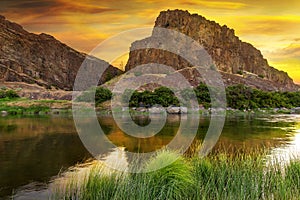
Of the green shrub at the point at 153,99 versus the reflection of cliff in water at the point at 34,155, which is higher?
the green shrub at the point at 153,99

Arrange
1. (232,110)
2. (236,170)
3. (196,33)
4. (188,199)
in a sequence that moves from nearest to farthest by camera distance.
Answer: (188,199)
(236,170)
(232,110)
(196,33)

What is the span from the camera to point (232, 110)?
2972 inches

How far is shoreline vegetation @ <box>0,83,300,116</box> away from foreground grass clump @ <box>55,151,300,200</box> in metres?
58.5

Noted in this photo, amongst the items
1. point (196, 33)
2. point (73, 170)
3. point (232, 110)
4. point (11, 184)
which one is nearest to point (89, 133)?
point (73, 170)

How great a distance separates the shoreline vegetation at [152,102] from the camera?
72.1 metres

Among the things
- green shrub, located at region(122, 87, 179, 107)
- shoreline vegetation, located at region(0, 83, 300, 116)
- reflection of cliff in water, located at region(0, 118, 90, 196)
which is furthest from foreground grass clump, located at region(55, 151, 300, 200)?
green shrub, located at region(122, 87, 179, 107)

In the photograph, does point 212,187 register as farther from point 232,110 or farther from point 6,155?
point 232,110

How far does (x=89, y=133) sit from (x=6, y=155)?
13.4 m

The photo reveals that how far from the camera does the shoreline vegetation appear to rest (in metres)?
72.1

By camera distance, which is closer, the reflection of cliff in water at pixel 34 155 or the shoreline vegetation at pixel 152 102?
the reflection of cliff in water at pixel 34 155

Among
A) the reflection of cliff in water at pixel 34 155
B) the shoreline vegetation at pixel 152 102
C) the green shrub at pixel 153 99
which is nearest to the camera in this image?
the reflection of cliff in water at pixel 34 155

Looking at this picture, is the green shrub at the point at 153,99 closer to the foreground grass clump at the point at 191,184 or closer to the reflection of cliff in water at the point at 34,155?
the reflection of cliff in water at the point at 34,155

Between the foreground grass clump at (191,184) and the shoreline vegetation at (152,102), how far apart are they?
58.5 metres

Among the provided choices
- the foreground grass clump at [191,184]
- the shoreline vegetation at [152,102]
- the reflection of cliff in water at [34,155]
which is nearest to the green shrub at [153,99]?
the shoreline vegetation at [152,102]
